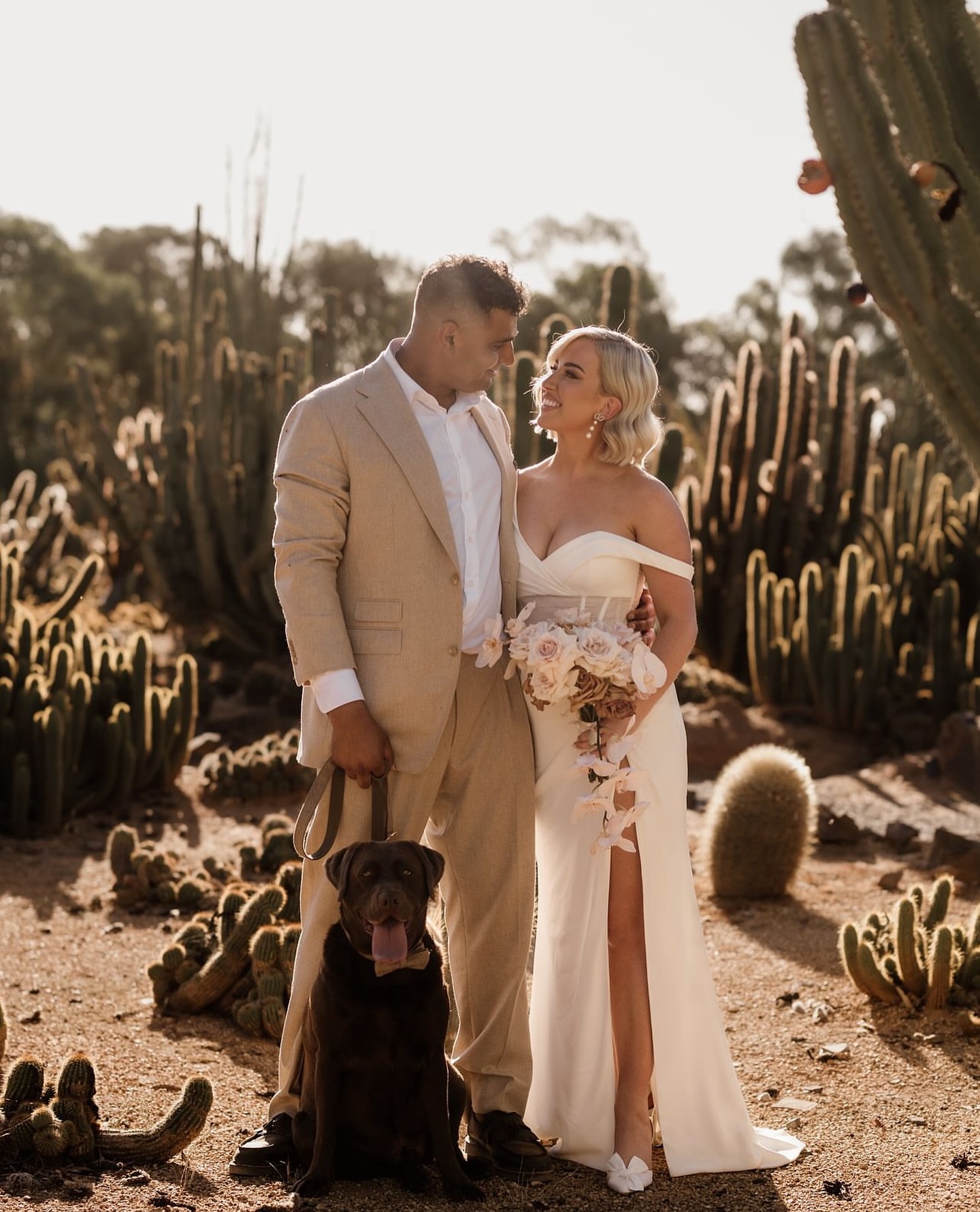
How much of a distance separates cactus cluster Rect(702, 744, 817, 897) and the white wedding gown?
2.92m

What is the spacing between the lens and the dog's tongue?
3.35m

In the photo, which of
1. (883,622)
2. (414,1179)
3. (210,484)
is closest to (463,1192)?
(414,1179)

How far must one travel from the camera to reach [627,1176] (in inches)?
149

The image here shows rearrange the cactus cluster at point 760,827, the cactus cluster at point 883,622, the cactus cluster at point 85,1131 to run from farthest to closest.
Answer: the cactus cluster at point 883,622 → the cactus cluster at point 760,827 → the cactus cluster at point 85,1131

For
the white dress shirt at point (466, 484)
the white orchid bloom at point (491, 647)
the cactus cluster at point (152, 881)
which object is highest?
the white dress shirt at point (466, 484)

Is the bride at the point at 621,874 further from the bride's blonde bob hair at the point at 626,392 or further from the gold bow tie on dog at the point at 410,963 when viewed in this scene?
the gold bow tie on dog at the point at 410,963

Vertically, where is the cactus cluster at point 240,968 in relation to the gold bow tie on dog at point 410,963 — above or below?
below

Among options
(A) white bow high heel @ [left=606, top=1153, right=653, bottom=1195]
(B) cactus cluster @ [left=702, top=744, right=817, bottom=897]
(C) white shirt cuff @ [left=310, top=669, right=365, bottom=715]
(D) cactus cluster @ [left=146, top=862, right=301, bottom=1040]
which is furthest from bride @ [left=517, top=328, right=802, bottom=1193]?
(B) cactus cluster @ [left=702, top=744, right=817, bottom=897]

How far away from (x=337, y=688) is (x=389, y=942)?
665mm

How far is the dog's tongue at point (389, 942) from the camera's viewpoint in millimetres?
3348

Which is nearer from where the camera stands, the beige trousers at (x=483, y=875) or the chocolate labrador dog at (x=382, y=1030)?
the chocolate labrador dog at (x=382, y=1030)

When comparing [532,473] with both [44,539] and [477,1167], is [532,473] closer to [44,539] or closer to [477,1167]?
[477,1167]

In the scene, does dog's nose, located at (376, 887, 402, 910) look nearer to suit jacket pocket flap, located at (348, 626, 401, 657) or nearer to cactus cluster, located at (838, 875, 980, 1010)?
suit jacket pocket flap, located at (348, 626, 401, 657)

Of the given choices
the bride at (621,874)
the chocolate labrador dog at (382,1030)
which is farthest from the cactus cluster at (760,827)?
the chocolate labrador dog at (382,1030)
